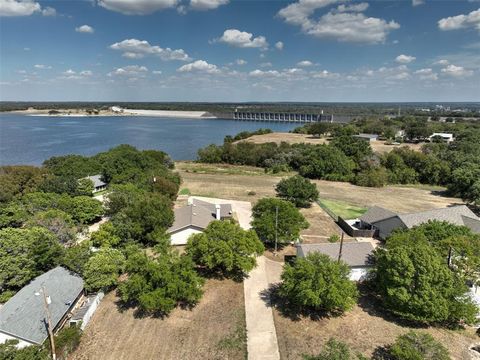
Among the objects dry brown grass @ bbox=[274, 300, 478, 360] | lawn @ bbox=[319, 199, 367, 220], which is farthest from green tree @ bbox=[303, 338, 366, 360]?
lawn @ bbox=[319, 199, 367, 220]

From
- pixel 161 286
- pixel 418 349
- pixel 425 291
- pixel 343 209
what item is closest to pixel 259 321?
pixel 161 286

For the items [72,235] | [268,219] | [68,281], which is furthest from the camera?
[268,219]

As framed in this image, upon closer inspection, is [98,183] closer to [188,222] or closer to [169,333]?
[188,222]

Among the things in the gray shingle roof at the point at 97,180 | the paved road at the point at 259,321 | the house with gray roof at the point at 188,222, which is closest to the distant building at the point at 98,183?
the gray shingle roof at the point at 97,180

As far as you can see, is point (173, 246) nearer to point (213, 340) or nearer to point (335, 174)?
point (213, 340)

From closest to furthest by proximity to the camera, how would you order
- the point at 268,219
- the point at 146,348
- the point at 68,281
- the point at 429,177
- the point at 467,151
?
the point at 146,348
the point at 68,281
the point at 268,219
the point at 429,177
the point at 467,151

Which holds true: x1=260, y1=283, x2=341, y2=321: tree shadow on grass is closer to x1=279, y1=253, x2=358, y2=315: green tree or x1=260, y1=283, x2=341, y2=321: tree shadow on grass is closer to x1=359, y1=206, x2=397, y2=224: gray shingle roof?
x1=279, y1=253, x2=358, y2=315: green tree

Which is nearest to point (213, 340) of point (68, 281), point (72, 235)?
point (68, 281)
